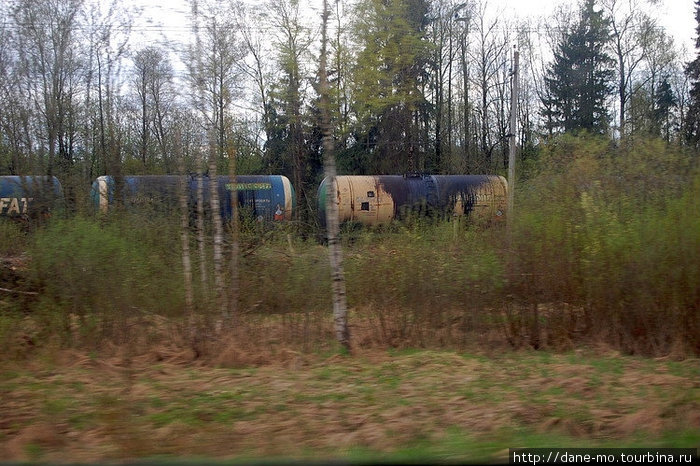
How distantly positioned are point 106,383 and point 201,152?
18.5ft

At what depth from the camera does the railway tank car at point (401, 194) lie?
2489 cm

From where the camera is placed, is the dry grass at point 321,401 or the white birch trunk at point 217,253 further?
the white birch trunk at point 217,253

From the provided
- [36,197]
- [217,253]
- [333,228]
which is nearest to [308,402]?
[333,228]

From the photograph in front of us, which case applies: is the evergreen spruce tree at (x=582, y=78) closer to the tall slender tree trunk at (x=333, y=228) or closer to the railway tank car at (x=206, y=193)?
the railway tank car at (x=206, y=193)

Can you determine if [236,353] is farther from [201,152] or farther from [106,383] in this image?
[201,152]

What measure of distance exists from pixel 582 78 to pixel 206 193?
32.5m

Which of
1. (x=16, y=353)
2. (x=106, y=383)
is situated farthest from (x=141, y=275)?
(x=106, y=383)

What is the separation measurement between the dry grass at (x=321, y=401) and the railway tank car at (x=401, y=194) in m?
14.6

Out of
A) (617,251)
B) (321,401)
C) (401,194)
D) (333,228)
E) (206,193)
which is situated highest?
(206,193)

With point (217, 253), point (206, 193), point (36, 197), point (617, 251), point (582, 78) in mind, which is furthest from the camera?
point (582, 78)

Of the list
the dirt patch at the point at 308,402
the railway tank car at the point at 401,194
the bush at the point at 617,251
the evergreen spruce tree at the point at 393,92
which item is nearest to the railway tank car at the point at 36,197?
the dirt patch at the point at 308,402

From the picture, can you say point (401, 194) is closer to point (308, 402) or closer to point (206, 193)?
point (206, 193)

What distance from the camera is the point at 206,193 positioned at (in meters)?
21.2

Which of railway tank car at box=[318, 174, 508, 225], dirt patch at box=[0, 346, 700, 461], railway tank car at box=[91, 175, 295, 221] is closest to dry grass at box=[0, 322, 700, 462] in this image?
dirt patch at box=[0, 346, 700, 461]
